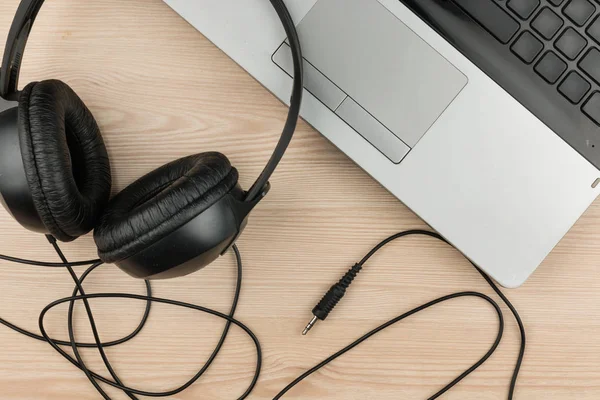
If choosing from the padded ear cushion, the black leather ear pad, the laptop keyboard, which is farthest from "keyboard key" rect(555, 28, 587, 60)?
the padded ear cushion

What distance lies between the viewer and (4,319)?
62cm

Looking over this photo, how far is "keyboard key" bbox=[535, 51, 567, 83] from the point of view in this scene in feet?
1.64

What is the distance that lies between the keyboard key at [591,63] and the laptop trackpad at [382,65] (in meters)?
0.11

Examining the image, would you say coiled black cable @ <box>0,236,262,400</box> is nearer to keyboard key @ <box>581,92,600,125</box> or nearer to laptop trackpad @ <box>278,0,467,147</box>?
laptop trackpad @ <box>278,0,467,147</box>

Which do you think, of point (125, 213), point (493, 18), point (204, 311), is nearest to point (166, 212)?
point (125, 213)

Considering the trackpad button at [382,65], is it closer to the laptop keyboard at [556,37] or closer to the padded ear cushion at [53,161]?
the laptop keyboard at [556,37]

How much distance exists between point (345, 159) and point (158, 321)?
0.98 feet

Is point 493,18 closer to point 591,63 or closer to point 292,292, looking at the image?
point 591,63

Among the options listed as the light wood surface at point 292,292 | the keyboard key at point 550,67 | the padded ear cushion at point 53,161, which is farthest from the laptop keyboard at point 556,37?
the padded ear cushion at point 53,161

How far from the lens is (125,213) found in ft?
1.66

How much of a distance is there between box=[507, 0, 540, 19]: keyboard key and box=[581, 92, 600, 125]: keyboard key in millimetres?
103

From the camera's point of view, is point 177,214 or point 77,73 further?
point 77,73

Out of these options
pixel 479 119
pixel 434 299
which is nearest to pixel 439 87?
pixel 479 119

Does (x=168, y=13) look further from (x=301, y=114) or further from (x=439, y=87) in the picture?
(x=439, y=87)
